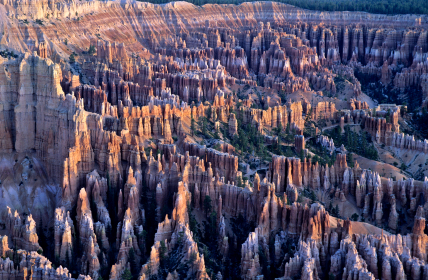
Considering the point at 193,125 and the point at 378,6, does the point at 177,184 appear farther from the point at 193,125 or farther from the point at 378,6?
the point at 378,6

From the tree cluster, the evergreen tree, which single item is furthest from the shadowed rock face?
the tree cluster

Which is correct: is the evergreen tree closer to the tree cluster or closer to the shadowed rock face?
the shadowed rock face

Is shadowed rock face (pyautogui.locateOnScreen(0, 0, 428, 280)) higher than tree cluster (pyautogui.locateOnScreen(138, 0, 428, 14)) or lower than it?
lower

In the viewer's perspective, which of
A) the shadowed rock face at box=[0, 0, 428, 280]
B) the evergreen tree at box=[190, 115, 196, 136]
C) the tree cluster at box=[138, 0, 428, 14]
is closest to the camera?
the shadowed rock face at box=[0, 0, 428, 280]

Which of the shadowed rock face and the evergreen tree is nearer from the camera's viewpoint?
the shadowed rock face

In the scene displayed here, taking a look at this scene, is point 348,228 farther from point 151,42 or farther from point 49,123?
point 151,42

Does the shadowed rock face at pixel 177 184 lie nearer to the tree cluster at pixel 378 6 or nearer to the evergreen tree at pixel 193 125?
the evergreen tree at pixel 193 125

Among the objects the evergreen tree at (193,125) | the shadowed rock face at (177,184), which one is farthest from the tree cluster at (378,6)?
the evergreen tree at (193,125)

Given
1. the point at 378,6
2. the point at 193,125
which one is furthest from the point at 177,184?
the point at 378,6
